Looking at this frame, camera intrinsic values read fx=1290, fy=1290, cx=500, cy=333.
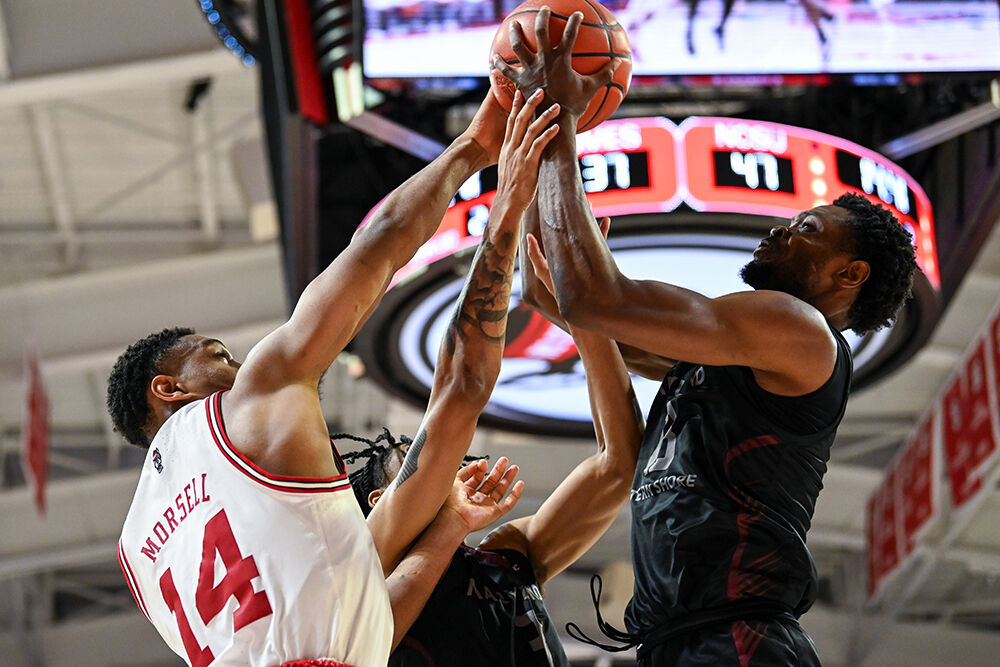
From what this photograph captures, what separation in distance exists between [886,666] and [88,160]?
14.3 m

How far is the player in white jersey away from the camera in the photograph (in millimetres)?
3109

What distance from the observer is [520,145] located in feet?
11.8

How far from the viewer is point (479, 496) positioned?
387cm

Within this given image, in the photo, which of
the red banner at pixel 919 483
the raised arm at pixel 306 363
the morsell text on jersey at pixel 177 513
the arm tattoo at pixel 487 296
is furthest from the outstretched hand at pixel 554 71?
the red banner at pixel 919 483

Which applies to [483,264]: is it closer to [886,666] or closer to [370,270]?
[370,270]

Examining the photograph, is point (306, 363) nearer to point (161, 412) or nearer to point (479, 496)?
point (161, 412)

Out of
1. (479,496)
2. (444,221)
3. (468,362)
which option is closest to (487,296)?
(468,362)

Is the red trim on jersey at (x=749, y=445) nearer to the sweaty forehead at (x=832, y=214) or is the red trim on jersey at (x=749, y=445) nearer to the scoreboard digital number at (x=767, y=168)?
the sweaty forehead at (x=832, y=214)

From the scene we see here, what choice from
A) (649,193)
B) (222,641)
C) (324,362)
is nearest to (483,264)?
(324,362)

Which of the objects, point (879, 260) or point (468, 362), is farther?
point (468, 362)

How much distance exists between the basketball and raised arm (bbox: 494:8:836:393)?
1.48 ft

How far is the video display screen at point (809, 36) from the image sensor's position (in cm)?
736

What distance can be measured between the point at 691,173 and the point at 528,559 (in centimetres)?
365

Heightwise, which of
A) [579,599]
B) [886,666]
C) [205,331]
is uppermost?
[205,331]
